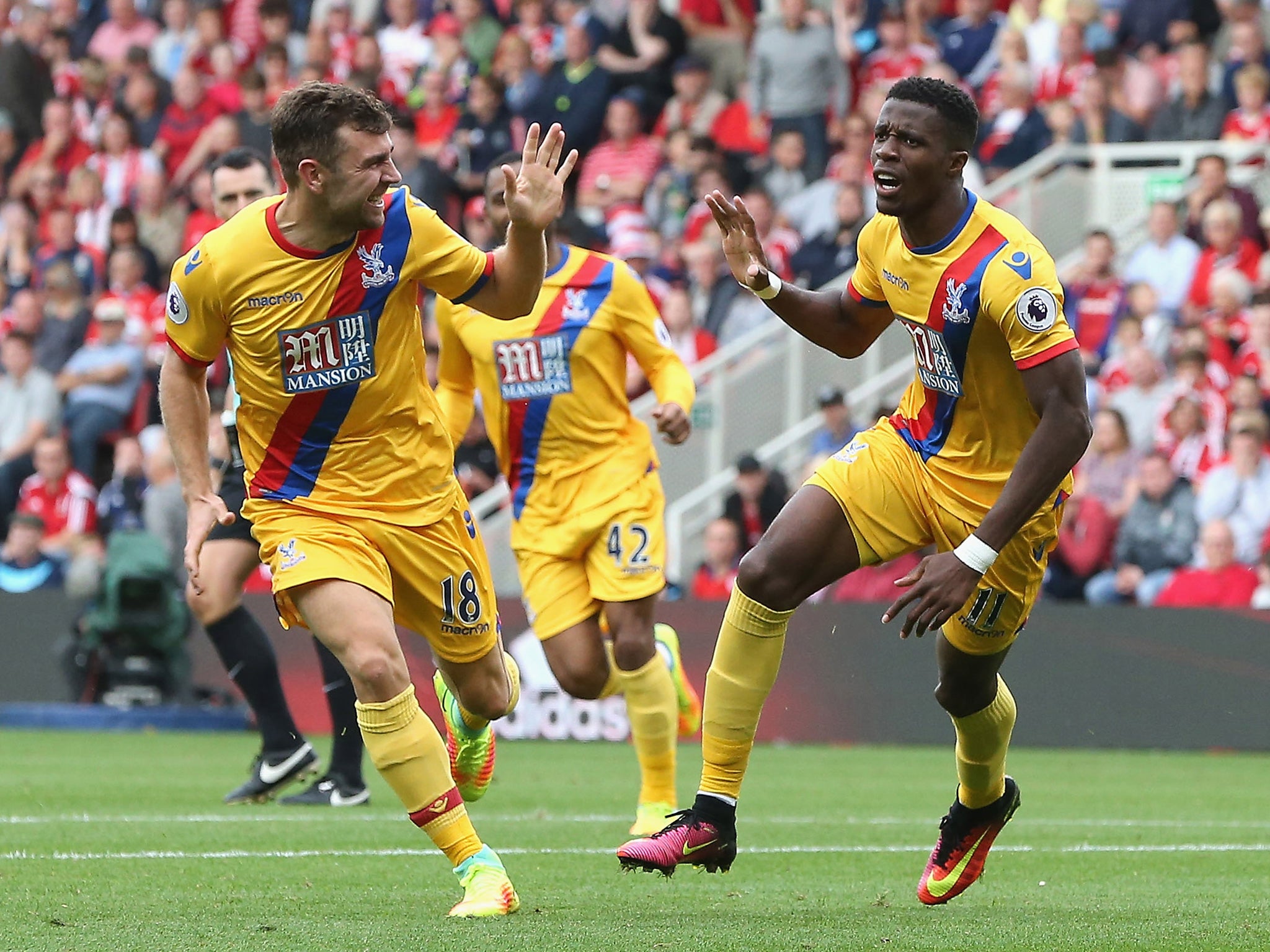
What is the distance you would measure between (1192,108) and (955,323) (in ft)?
38.0

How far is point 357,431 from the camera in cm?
648

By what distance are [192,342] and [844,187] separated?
1079cm

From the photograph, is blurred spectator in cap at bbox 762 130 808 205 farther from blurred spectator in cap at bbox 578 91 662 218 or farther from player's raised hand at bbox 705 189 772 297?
player's raised hand at bbox 705 189 772 297

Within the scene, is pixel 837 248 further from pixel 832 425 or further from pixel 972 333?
pixel 972 333

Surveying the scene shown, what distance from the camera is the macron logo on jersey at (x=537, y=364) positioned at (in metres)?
9.25

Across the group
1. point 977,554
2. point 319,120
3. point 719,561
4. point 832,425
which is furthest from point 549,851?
point 832,425

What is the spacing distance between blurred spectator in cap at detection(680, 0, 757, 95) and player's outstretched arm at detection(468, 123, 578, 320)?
13.8 meters

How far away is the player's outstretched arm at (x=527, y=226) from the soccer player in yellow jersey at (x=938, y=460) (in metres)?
0.61

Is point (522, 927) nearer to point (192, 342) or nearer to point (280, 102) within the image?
point (192, 342)

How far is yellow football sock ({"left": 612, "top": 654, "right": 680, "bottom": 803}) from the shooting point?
28.3 ft

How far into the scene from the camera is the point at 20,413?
17922 millimetres

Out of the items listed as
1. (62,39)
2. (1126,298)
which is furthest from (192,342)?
(62,39)

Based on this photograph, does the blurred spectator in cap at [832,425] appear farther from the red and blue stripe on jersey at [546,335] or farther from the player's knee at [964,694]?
the player's knee at [964,694]

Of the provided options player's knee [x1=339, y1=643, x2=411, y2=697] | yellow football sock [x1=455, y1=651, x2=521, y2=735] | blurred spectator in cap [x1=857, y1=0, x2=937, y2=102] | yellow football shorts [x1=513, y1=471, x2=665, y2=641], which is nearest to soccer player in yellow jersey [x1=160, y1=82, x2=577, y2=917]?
player's knee [x1=339, y1=643, x2=411, y2=697]
